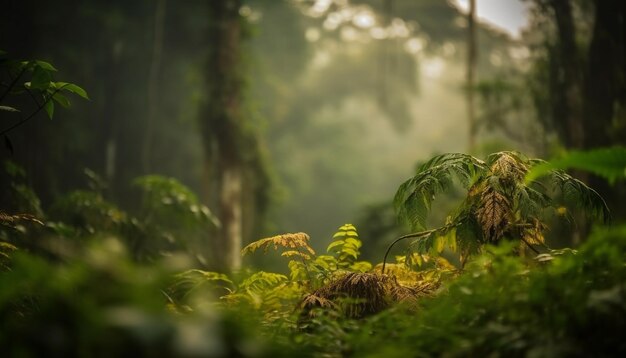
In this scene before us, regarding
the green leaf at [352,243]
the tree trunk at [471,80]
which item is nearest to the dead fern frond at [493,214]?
the green leaf at [352,243]

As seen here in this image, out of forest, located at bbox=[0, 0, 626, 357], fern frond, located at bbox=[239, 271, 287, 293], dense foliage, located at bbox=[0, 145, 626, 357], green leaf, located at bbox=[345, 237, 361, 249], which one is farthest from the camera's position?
green leaf, located at bbox=[345, 237, 361, 249]

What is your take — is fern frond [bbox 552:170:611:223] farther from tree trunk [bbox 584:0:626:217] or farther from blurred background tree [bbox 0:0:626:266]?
tree trunk [bbox 584:0:626:217]

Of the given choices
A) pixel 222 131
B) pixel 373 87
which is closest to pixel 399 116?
pixel 373 87

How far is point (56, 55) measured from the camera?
13133mm

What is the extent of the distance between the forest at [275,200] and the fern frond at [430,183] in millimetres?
13

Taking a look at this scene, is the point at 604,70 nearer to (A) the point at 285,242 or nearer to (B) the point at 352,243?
(B) the point at 352,243

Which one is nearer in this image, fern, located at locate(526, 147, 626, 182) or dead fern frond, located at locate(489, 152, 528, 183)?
fern, located at locate(526, 147, 626, 182)

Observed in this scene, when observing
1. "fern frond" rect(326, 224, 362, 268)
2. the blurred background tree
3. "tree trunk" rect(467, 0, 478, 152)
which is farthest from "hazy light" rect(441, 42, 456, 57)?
"fern frond" rect(326, 224, 362, 268)

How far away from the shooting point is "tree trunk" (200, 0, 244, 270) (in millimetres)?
10531

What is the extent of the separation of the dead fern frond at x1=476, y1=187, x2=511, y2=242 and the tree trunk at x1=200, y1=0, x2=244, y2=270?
319 inches

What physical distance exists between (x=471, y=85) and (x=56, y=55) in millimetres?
11037

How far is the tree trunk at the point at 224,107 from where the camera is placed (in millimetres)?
10531

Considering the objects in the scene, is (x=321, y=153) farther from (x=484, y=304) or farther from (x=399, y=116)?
(x=484, y=304)

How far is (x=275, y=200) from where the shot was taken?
12.8m
